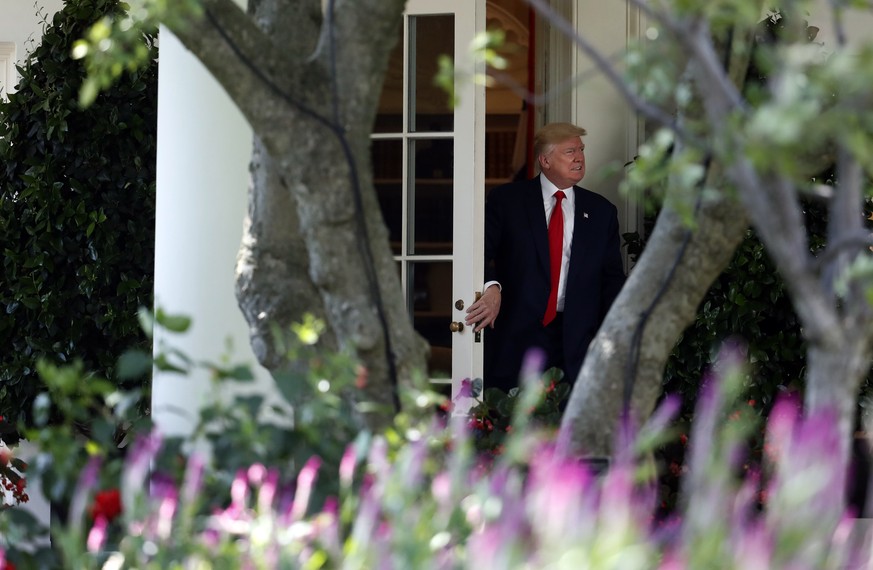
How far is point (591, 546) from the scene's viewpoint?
1506 mm

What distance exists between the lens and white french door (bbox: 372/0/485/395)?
17.3 feet

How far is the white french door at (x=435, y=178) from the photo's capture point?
17.3 ft

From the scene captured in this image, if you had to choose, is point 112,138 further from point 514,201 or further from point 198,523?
point 198,523

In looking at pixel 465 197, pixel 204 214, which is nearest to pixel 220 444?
pixel 204 214

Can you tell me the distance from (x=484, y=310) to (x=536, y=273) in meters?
0.32

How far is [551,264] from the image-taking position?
5.34 m

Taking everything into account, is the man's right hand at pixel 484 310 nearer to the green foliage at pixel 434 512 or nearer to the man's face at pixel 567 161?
the man's face at pixel 567 161

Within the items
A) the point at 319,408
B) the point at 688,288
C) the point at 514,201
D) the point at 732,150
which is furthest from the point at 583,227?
the point at 732,150

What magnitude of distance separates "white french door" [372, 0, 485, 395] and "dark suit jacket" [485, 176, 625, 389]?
0.44ft

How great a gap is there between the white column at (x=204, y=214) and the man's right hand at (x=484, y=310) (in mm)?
2018

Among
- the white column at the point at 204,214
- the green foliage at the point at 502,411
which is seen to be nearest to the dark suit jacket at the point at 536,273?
the green foliage at the point at 502,411

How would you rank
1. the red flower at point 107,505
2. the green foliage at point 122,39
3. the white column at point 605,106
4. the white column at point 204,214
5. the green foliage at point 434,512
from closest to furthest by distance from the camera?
the green foliage at point 434,512 → the green foliage at point 122,39 → the red flower at point 107,505 → the white column at point 204,214 → the white column at point 605,106

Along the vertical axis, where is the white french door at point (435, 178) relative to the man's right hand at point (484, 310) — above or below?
above

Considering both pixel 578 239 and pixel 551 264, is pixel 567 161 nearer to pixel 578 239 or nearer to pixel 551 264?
pixel 578 239
